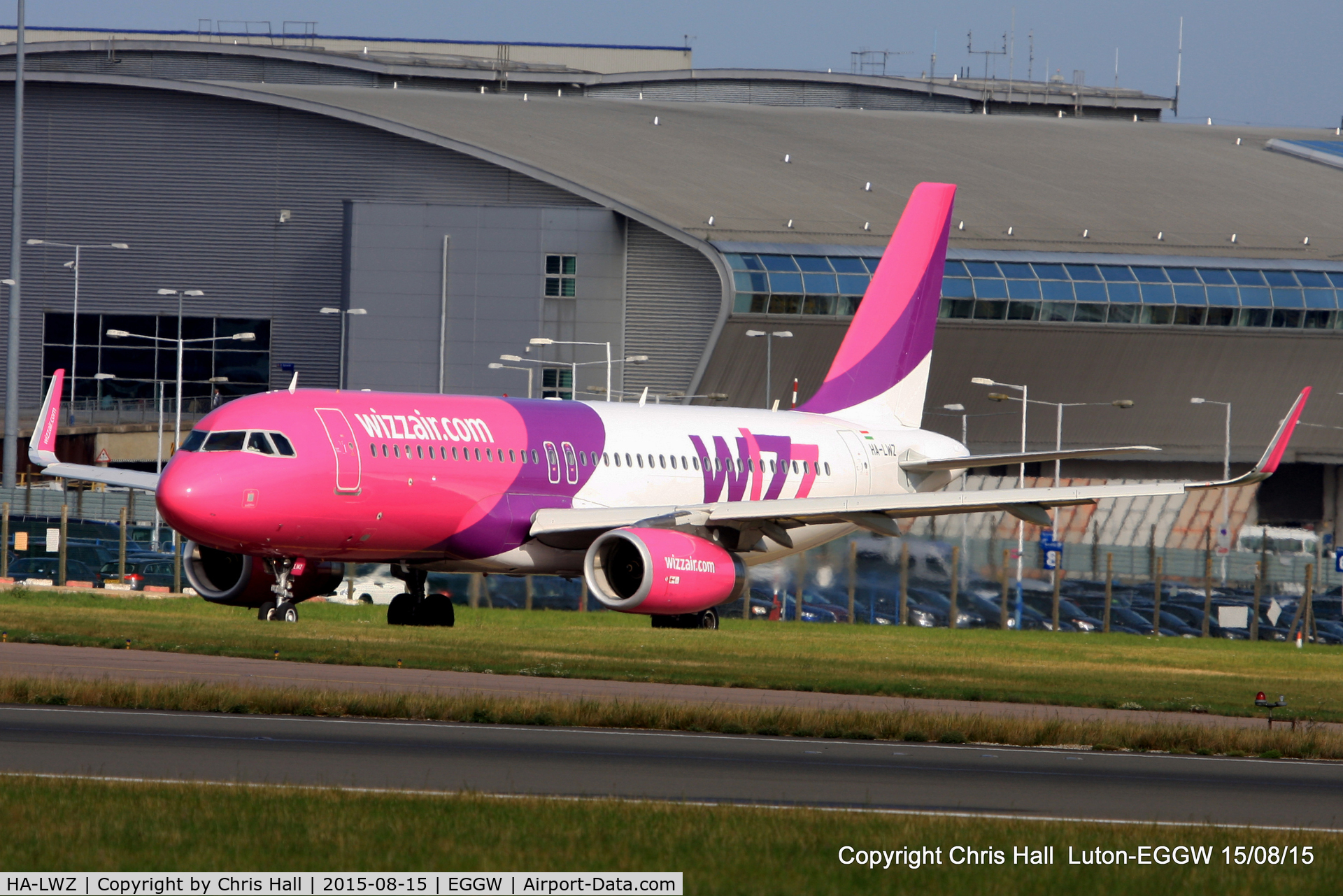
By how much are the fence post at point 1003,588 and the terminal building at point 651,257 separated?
40401 millimetres

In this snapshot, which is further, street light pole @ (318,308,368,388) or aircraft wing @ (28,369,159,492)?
street light pole @ (318,308,368,388)

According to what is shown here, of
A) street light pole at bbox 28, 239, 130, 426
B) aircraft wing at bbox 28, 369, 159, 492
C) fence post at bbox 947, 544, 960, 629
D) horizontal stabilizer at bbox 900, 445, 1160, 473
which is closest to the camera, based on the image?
horizontal stabilizer at bbox 900, 445, 1160, 473

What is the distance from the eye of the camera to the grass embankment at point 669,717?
21531 mm

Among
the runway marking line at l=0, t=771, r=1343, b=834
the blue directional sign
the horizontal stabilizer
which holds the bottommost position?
the blue directional sign

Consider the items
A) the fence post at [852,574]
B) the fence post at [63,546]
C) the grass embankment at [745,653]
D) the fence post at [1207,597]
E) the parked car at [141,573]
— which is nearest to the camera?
the grass embankment at [745,653]

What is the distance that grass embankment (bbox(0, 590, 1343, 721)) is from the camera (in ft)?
96.6

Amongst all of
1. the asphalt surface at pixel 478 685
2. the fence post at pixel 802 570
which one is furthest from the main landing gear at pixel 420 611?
the fence post at pixel 802 570

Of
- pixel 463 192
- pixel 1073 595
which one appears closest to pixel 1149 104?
pixel 463 192

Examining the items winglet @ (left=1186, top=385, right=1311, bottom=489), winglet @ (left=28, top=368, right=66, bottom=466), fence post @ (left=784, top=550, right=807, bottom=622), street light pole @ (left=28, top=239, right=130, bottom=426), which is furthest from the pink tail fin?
street light pole @ (left=28, top=239, right=130, bottom=426)

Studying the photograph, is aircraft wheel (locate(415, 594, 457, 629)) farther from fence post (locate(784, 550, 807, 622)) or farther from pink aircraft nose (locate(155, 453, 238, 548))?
fence post (locate(784, 550, 807, 622))

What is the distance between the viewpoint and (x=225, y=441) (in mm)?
31141

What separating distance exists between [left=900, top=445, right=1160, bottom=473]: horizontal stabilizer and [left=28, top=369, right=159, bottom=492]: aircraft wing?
15839mm

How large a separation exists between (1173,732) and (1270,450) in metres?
11.3

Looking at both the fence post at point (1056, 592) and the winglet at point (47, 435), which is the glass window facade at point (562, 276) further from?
the winglet at point (47, 435)
